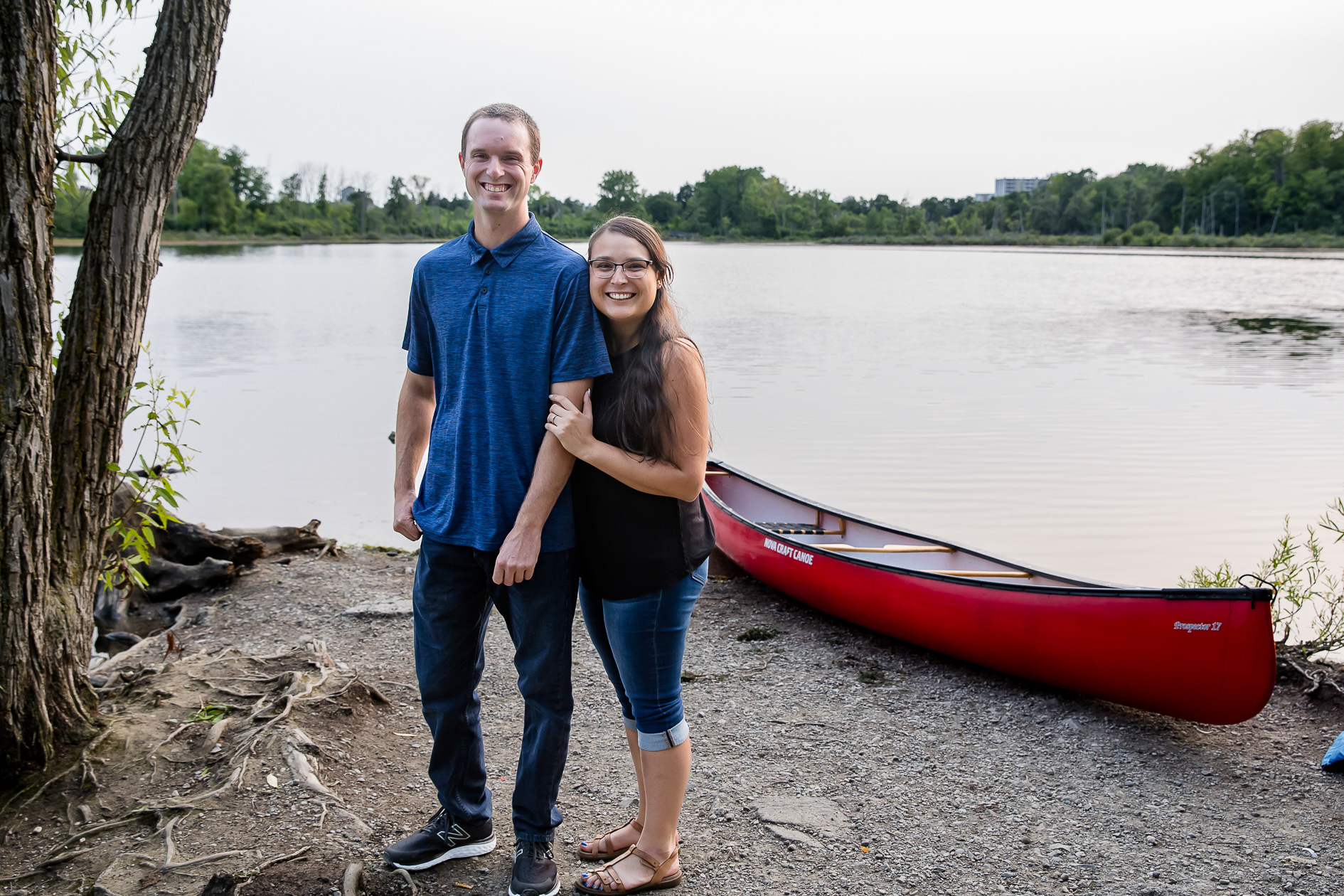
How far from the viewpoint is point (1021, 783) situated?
3.78m

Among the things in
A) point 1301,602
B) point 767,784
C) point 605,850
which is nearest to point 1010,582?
point 767,784

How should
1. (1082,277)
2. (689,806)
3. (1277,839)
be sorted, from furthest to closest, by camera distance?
1. (1082,277)
2. (689,806)
3. (1277,839)

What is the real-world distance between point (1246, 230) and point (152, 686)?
10113 centimetres

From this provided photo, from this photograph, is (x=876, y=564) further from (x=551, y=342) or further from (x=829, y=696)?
(x=551, y=342)

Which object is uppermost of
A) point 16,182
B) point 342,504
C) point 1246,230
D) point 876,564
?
point 1246,230

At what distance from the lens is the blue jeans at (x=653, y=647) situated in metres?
2.53

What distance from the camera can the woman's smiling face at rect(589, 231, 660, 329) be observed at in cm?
243

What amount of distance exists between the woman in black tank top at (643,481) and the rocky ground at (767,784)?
0.82m

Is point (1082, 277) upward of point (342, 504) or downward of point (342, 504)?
upward

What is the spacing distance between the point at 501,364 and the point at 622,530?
514 millimetres

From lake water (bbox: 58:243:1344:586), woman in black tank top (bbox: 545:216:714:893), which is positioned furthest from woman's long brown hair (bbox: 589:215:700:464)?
lake water (bbox: 58:243:1344:586)

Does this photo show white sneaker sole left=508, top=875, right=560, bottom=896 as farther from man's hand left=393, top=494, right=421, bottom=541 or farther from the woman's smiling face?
the woman's smiling face

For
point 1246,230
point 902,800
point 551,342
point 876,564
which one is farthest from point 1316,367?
point 1246,230

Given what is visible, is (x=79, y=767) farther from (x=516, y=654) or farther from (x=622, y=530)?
(x=622, y=530)
